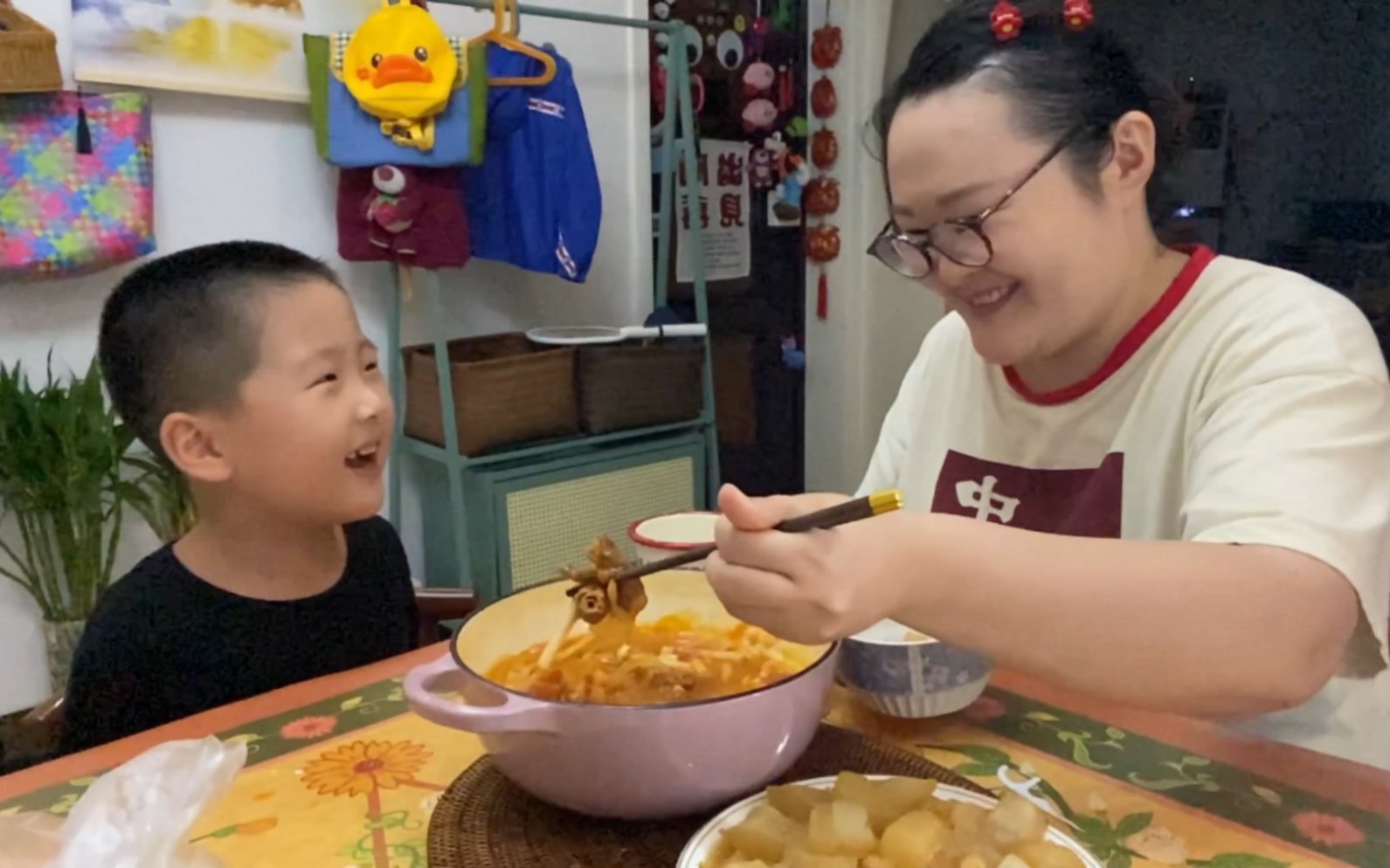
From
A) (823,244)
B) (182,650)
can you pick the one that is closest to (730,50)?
(823,244)

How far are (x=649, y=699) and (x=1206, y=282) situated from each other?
668 millimetres

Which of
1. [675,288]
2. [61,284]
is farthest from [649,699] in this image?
[675,288]

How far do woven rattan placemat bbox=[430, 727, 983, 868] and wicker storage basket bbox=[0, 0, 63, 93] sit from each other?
173 cm

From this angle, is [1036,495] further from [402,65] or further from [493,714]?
[402,65]

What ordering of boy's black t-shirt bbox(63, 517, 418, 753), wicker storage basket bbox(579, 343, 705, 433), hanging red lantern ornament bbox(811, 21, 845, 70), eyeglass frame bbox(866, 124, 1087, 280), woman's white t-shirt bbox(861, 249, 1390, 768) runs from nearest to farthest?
1. woman's white t-shirt bbox(861, 249, 1390, 768)
2. eyeglass frame bbox(866, 124, 1087, 280)
3. boy's black t-shirt bbox(63, 517, 418, 753)
4. wicker storage basket bbox(579, 343, 705, 433)
5. hanging red lantern ornament bbox(811, 21, 845, 70)

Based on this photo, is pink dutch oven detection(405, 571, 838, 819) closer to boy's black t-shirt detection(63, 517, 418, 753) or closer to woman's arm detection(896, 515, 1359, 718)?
woman's arm detection(896, 515, 1359, 718)

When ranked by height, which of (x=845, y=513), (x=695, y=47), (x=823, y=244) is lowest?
(x=845, y=513)

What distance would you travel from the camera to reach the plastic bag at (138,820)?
0.62 meters

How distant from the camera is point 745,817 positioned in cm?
68

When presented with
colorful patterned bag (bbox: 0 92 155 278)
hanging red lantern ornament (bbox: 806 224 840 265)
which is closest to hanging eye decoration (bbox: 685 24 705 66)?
hanging red lantern ornament (bbox: 806 224 840 265)

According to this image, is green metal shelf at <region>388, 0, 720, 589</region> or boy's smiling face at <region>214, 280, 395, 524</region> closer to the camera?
boy's smiling face at <region>214, 280, 395, 524</region>

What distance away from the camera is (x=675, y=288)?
3324 mm

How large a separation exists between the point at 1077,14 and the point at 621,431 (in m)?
1.80

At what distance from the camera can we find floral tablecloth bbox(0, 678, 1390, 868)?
0.71 m
